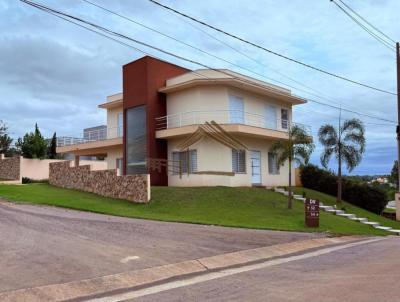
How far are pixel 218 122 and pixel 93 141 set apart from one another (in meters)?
11.4

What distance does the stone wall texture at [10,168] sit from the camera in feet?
131

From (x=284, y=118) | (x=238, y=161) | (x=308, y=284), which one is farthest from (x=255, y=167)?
(x=308, y=284)

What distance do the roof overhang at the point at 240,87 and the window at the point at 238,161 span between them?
425 cm

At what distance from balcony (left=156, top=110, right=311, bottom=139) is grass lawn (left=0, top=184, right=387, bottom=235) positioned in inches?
152

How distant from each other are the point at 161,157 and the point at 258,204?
9.15 metres

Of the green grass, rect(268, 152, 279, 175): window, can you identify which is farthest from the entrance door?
the green grass

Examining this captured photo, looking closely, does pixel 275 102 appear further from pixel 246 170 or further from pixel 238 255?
pixel 238 255

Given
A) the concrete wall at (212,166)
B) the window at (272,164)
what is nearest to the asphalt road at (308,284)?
the concrete wall at (212,166)

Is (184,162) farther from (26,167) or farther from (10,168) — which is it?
(10,168)

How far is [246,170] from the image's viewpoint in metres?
31.1

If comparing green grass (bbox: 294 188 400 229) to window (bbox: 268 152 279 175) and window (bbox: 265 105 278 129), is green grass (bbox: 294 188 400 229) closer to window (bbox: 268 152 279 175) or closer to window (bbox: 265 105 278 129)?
window (bbox: 268 152 279 175)

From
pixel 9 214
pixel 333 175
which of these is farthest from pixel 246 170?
pixel 9 214

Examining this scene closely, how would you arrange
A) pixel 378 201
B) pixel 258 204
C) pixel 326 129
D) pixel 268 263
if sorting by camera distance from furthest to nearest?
1. pixel 378 201
2. pixel 326 129
3. pixel 258 204
4. pixel 268 263

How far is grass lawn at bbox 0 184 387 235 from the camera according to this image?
2025 centimetres
